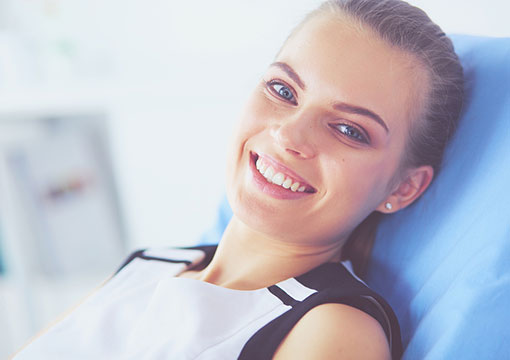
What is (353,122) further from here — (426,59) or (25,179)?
(25,179)

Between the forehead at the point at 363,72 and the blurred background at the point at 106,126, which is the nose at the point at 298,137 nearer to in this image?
the forehead at the point at 363,72

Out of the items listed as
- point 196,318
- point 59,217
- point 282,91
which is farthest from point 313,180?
point 59,217

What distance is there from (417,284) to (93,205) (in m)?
1.99

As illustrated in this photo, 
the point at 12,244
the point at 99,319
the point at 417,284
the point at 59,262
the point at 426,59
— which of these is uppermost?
the point at 426,59

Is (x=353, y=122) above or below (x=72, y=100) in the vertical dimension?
above

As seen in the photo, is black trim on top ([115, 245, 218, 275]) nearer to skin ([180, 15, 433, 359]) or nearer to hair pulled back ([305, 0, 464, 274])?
skin ([180, 15, 433, 359])

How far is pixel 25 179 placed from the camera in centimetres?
250

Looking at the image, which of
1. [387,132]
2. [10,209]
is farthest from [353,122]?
[10,209]

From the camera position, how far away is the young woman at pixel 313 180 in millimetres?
801

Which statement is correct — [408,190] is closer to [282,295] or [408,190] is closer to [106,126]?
[282,295]

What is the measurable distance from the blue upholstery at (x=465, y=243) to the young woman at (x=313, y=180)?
0.13ft

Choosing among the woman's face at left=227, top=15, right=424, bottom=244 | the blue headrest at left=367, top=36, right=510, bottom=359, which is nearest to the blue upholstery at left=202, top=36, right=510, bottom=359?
the blue headrest at left=367, top=36, right=510, bottom=359

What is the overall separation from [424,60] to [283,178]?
289mm

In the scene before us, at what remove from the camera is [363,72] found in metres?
0.83
